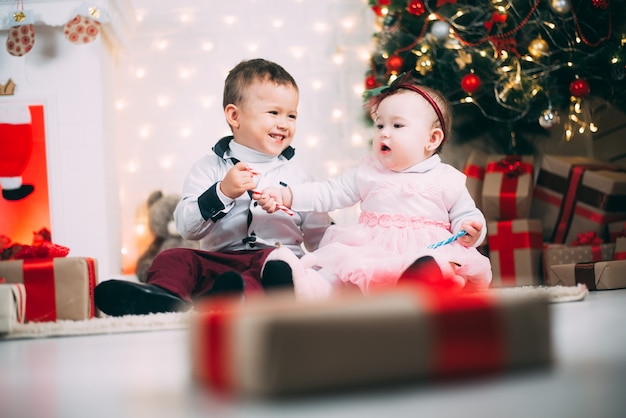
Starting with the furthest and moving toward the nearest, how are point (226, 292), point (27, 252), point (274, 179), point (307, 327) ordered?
point (274, 179) → point (27, 252) → point (226, 292) → point (307, 327)

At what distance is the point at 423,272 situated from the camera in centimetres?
129

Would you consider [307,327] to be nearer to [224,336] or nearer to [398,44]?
[224,336]

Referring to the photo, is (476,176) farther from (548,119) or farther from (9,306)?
(9,306)

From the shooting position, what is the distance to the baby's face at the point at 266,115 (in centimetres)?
173

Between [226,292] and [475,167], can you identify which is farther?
[475,167]

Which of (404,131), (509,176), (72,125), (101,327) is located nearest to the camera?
(101,327)

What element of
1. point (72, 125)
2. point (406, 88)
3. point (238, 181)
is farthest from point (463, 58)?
point (72, 125)

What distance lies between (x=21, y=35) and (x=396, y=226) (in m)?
1.74

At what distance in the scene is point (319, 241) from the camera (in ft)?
5.87

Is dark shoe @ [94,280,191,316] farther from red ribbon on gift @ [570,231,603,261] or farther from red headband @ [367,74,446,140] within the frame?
red ribbon on gift @ [570,231,603,261]

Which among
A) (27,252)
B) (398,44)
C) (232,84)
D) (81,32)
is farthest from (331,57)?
(27,252)

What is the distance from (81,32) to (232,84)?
3.62 ft

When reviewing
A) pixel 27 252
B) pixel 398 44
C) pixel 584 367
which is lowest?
pixel 584 367

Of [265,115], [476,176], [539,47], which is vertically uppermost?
[539,47]
